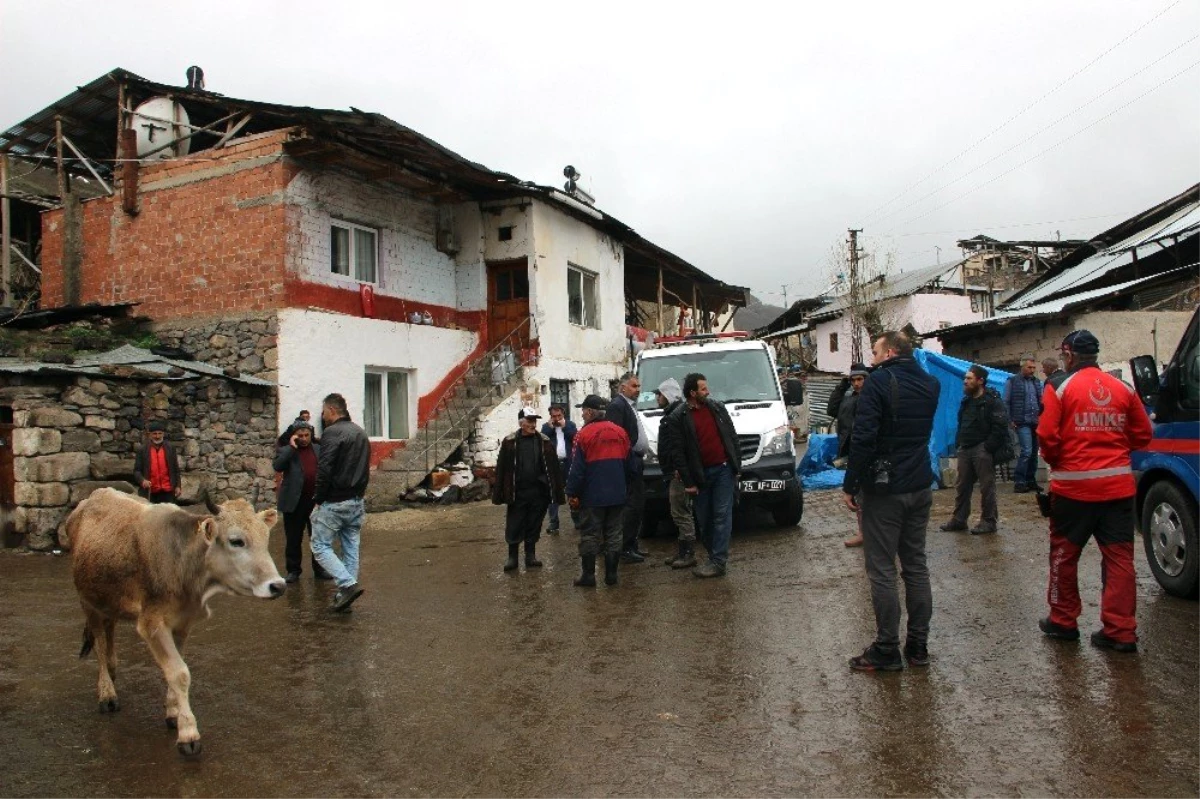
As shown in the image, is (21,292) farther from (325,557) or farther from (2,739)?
(2,739)

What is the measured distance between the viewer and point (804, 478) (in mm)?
15258

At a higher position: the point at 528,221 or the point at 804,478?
the point at 528,221

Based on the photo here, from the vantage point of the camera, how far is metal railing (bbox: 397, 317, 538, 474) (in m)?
16.7

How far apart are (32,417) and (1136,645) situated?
1164 cm

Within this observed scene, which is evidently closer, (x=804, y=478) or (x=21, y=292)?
(x=804, y=478)

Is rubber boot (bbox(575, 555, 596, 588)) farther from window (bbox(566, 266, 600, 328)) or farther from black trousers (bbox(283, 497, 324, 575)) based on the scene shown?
window (bbox(566, 266, 600, 328))

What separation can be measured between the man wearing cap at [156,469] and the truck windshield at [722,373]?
575 cm

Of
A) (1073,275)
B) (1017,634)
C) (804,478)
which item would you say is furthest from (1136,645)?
(1073,275)

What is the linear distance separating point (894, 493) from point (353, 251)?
44.7ft

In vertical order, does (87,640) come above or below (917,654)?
above

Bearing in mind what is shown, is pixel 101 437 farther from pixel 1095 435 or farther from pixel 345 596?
pixel 1095 435

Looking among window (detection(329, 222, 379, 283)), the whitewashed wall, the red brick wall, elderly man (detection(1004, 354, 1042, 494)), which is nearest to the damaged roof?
the red brick wall

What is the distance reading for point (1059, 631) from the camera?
5.34 meters

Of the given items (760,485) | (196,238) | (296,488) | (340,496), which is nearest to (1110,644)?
(760,485)
